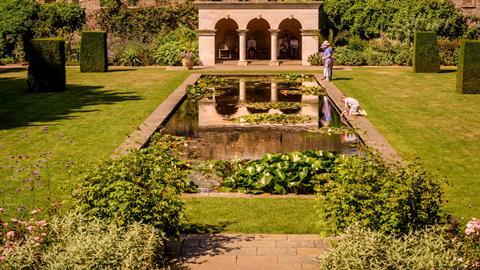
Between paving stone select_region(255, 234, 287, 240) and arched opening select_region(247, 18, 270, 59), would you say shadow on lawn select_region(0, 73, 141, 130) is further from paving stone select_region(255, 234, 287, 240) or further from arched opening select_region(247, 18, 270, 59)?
arched opening select_region(247, 18, 270, 59)

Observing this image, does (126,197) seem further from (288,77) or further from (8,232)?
(288,77)

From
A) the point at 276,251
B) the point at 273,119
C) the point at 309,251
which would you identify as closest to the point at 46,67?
the point at 273,119

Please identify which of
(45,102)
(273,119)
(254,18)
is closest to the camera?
(273,119)

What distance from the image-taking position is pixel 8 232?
8117 millimetres

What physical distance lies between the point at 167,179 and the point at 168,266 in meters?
1.39

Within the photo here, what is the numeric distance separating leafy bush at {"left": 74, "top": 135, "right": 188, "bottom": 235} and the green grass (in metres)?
1.29

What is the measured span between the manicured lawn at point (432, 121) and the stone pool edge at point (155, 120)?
218 inches

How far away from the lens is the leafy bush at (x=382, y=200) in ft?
26.7

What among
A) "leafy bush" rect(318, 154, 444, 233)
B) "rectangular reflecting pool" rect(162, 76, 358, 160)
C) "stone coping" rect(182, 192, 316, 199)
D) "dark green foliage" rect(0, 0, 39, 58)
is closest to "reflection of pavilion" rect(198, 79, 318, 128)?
"rectangular reflecting pool" rect(162, 76, 358, 160)

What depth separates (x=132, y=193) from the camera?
8.46m

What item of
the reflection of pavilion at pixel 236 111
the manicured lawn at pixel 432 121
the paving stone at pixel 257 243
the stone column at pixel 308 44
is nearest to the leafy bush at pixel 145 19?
the stone column at pixel 308 44

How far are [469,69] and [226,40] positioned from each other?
64.2ft

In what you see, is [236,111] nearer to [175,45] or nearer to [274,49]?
[274,49]

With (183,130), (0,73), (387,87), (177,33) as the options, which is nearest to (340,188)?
(183,130)
